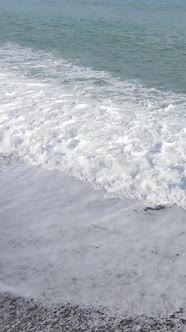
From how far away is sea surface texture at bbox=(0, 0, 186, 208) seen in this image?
7996mm

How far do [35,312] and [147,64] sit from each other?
12.5 metres

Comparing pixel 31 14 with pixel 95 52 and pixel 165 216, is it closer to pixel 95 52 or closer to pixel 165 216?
pixel 95 52

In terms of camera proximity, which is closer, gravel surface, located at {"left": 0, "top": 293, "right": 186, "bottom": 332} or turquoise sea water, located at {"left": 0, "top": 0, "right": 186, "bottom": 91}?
gravel surface, located at {"left": 0, "top": 293, "right": 186, "bottom": 332}

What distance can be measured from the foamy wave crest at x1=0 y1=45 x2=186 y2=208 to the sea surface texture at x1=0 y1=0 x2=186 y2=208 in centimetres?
2

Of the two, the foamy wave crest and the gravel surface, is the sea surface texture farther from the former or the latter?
the gravel surface

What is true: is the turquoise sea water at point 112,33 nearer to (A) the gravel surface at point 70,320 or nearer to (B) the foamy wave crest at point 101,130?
(B) the foamy wave crest at point 101,130

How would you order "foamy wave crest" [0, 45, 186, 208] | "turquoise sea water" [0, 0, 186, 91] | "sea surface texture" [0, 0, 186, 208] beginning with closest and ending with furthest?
"foamy wave crest" [0, 45, 186, 208] < "sea surface texture" [0, 0, 186, 208] < "turquoise sea water" [0, 0, 186, 91]

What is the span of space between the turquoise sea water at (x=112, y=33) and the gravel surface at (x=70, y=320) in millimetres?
9381

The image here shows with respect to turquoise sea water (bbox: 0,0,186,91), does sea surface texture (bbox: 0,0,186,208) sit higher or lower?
lower

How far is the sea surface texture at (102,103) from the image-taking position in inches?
315

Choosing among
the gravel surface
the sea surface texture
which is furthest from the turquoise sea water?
the gravel surface

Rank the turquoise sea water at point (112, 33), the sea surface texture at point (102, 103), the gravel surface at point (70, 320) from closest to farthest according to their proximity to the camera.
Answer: the gravel surface at point (70, 320) → the sea surface texture at point (102, 103) → the turquoise sea water at point (112, 33)

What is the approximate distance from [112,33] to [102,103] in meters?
11.1

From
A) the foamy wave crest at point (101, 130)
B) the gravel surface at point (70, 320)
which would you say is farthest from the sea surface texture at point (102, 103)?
the gravel surface at point (70, 320)
